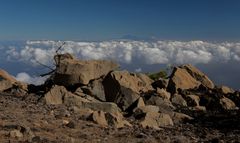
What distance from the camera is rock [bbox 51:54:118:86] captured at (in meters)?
33.0

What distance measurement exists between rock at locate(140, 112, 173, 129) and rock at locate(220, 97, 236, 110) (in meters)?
8.35

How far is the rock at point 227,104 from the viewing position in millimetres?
34375

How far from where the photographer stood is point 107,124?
24000 mm

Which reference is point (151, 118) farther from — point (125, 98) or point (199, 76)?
point (199, 76)

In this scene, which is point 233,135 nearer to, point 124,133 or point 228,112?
point 124,133

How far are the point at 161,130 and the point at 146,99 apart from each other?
8.45 meters

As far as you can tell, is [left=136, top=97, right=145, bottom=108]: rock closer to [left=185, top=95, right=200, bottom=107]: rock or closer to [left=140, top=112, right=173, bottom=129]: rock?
[left=140, top=112, right=173, bottom=129]: rock

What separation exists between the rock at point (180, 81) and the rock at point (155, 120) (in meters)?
9.78

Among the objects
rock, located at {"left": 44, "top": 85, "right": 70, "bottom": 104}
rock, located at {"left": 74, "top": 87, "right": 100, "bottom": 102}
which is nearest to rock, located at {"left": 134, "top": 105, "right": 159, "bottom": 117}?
rock, located at {"left": 74, "top": 87, "right": 100, "bottom": 102}

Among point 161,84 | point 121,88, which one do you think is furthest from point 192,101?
point 121,88

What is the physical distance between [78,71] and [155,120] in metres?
8.67

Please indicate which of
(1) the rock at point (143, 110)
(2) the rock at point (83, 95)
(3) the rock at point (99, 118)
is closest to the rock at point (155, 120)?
(1) the rock at point (143, 110)

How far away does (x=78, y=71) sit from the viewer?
33.3m

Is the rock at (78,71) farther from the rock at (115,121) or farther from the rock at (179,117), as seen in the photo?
the rock at (115,121)
